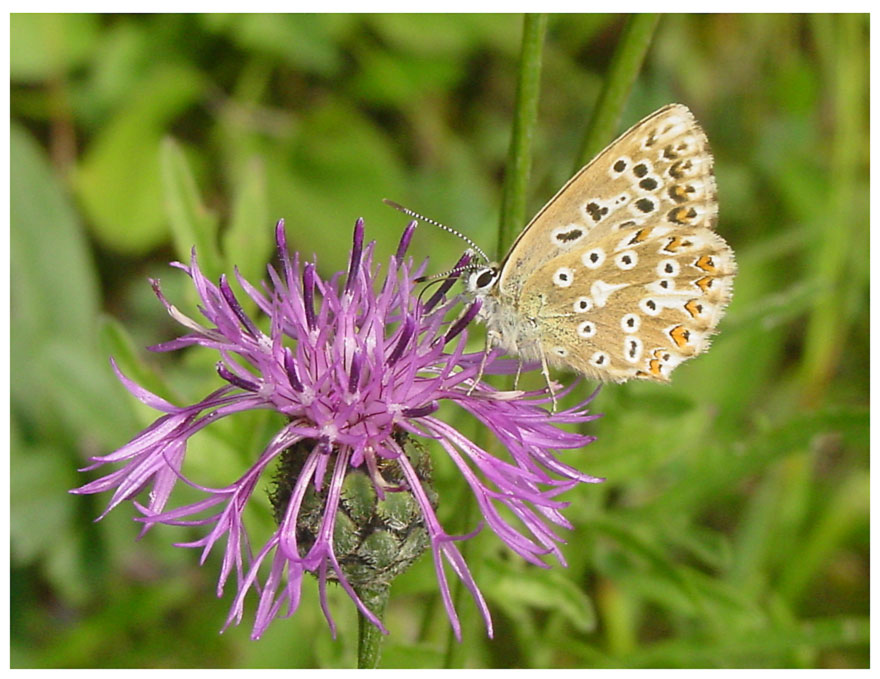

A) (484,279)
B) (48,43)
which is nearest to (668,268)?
(484,279)

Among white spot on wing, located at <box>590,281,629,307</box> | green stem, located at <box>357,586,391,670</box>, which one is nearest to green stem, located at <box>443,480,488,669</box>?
green stem, located at <box>357,586,391,670</box>

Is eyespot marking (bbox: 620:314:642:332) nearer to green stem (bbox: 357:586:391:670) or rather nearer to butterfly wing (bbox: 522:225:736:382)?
butterfly wing (bbox: 522:225:736:382)

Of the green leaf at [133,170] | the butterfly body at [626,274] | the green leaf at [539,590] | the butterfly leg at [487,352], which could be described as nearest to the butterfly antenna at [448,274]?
the butterfly body at [626,274]

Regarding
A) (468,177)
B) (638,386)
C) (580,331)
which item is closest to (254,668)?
(638,386)

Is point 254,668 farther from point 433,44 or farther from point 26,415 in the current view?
point 433,44

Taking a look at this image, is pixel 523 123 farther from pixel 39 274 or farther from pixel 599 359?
pixel 39 274

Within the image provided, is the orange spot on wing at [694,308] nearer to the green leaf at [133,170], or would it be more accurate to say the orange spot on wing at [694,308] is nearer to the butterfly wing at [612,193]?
the butterfly wing at [612,193]

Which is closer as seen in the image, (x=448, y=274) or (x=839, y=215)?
(x=448, y=274)
